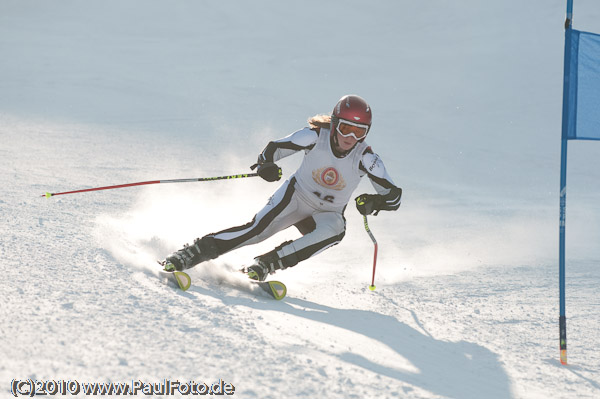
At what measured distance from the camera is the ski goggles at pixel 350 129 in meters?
4.37

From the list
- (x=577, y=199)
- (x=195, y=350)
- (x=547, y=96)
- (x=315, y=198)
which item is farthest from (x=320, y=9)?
(x=195, y=350)

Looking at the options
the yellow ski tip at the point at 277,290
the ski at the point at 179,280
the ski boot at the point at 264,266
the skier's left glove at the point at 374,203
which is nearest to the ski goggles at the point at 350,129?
the skier's left glove at the point at 374,203

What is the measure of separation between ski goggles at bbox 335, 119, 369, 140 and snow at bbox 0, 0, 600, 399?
3.91ft

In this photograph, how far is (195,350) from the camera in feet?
8.99

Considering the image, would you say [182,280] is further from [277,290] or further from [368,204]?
[368,204]

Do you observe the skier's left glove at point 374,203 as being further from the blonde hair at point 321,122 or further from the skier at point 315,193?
the blonde hair at point 321,122

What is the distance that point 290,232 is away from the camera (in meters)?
7.06

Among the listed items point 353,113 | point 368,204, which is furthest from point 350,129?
point 368,204

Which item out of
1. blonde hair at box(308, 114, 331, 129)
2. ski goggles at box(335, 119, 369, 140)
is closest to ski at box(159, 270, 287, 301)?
ski goggles at box(335, 119, 369, 140)

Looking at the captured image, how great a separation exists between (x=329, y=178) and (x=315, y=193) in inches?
7.1

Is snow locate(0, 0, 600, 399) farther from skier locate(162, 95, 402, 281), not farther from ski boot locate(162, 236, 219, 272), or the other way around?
skier locate(162, 95, 402, 281)

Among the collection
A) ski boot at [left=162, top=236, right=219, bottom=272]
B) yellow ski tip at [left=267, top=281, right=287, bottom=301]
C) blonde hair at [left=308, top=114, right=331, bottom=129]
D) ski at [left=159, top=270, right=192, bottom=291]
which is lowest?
yellow ski tip at [left=267, top=281, right=287, bottom=301]

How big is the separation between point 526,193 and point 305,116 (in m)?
6.38

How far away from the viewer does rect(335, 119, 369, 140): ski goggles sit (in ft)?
14.3
